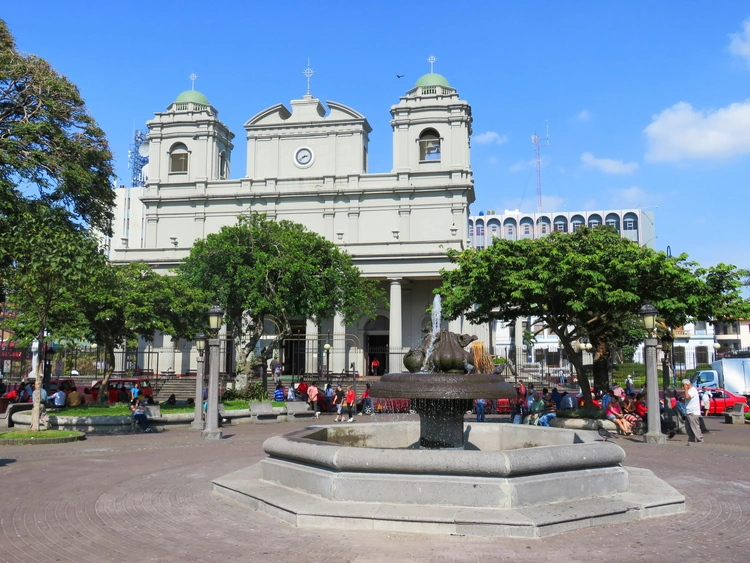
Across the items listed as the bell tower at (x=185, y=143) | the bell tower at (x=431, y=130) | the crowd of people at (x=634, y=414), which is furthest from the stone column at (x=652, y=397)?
the bell tower at (x=185, y=143)

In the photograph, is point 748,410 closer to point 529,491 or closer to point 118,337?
point 529,491

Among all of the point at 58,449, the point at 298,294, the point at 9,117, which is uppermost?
the point at 9,117

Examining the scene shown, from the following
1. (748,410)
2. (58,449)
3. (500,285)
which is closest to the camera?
(58,449)

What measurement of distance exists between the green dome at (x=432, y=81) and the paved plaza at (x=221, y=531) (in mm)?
41667

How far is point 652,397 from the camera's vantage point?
17.7 metres

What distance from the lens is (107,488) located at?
10242 mm

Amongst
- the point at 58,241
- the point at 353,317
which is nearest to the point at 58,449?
the point at 58,241

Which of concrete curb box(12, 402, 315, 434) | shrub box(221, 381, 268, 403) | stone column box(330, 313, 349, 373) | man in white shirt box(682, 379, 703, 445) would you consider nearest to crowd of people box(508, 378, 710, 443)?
man in white shirt box(682, 379, 703, 445)

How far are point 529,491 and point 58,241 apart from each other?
14.1 metres

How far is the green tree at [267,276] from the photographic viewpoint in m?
30.3

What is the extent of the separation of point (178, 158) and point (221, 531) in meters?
48.7

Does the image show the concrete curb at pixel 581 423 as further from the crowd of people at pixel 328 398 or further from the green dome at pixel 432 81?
the green dome at pixel 432 81

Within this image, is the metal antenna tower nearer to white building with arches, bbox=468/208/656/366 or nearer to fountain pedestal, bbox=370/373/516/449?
white building with arches, bbox=468/208/656/366

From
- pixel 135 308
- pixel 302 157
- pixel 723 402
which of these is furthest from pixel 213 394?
pixel 302 157
